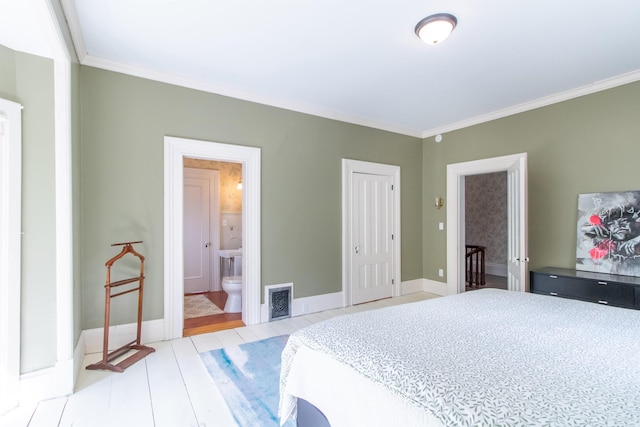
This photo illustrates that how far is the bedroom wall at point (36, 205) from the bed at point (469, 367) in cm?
174

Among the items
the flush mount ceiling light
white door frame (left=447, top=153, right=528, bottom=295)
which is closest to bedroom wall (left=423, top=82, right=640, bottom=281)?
white door frame (left=447, top=153, right=528, bottom=295)

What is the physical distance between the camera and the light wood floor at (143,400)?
6.21ft

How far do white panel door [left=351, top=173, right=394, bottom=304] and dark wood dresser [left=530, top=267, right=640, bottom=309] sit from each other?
6.12 feet

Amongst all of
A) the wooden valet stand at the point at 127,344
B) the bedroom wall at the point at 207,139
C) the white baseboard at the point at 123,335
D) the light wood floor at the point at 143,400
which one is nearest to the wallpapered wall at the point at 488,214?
the bedroom wall at the point at 207,139

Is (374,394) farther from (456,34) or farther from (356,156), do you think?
(356,156)

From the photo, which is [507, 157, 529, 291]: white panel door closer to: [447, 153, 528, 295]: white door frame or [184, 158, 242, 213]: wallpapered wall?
[447, 153, 528, 295]: white door frame

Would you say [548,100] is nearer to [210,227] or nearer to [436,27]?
[436,27]

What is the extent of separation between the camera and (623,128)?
A: 322cm

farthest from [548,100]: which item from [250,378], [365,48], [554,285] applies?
[250,378]

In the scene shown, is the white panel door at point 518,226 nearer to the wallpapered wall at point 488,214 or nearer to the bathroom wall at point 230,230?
the wallpapered wall at point 488,214

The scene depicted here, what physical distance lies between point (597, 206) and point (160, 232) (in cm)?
452

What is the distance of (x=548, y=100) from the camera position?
12.2 feet

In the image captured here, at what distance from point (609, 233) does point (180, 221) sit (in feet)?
14.4

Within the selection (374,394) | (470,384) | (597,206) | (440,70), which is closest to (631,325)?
(470,384)
